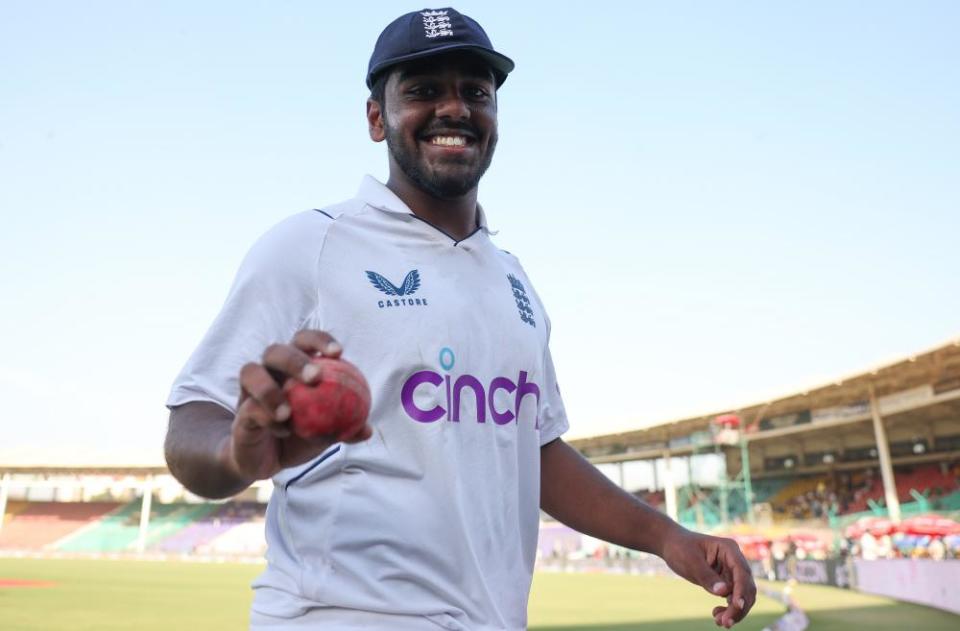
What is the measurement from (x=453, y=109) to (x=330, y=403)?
1.07m

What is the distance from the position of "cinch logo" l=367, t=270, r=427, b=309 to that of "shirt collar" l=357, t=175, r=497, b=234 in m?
0.23

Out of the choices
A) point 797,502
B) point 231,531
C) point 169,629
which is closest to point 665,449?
point 797,502

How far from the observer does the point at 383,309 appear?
179 cm

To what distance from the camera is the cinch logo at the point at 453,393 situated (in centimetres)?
175

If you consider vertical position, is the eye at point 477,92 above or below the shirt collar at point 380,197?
above

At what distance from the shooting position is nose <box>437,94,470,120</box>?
201 cm

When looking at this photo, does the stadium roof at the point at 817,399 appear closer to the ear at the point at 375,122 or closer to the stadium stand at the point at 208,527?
the stadium stand at the point at 208,527

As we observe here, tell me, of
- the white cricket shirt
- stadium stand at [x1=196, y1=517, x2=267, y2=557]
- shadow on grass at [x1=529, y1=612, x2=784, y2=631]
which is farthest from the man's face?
stadium stand at [x1=196, y1=517, x2=267, y2=557]

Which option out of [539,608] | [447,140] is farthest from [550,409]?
[539,608]

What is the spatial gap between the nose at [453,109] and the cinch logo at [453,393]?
609mm

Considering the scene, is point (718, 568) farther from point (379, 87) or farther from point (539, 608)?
point (539, 608)

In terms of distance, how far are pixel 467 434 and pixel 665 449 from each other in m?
45.5

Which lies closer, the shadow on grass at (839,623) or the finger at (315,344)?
the finger at (315,344)

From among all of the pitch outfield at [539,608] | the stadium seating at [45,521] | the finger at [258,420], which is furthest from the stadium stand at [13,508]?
the finger at [258,420]
